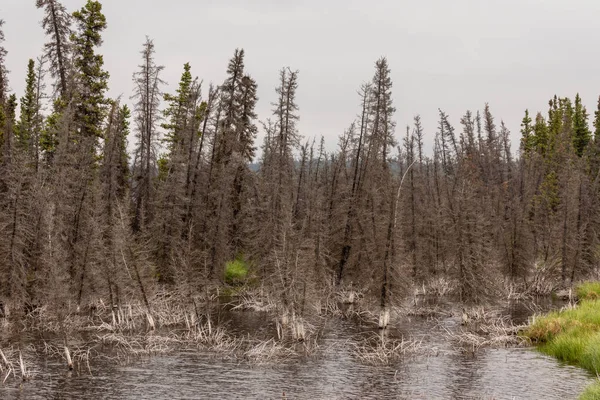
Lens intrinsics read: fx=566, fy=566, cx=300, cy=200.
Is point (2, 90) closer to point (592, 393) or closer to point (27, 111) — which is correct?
point (27, 111)

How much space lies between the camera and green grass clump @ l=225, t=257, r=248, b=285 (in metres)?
55.9

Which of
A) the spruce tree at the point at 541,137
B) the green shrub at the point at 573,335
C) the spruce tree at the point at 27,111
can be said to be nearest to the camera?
the green shrub at the point at 573,335

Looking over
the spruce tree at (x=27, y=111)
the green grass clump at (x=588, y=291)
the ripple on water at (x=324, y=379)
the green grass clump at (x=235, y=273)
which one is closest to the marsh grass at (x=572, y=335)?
the ripple on water at (x=324, y=379)

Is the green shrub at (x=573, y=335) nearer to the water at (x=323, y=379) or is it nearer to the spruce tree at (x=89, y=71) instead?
the water at (x=323, y=379)

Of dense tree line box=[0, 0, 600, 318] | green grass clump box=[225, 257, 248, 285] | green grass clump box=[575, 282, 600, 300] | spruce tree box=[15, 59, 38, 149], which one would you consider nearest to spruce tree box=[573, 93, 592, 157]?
dense tree line box=[0, 0, 600, 318]

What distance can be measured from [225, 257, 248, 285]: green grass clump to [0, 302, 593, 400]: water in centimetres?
2370

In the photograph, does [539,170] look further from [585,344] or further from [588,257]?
[585,344]

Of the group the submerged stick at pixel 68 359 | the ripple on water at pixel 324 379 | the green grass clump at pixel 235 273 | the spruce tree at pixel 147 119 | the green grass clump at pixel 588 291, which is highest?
the spruce tree at pixel 147 119

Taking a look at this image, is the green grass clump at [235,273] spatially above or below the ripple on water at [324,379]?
above

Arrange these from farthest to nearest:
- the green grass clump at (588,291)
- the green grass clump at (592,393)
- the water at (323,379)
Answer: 1. the green grass clump at (588,291)
2. the water at (323,379)
3. the green grass clump at (592,393)

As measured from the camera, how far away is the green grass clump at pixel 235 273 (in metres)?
55.9

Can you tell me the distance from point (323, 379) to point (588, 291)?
29.6 meters

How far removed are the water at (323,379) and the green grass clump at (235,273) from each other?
23704 millimetres

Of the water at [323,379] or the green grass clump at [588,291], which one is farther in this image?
the green grass clump at [588,291]
